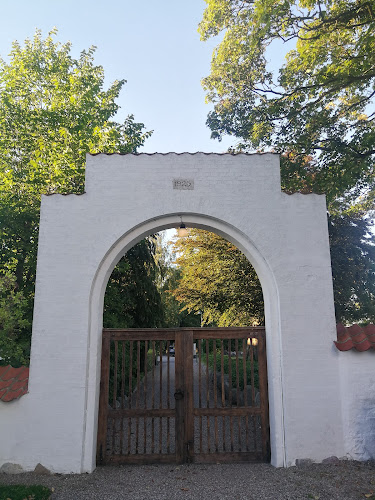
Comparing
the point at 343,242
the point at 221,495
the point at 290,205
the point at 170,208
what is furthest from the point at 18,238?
the point at 343,242

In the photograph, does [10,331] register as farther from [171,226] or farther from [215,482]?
[215,482]

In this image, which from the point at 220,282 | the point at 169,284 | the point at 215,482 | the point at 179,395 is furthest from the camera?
the point at 169,284

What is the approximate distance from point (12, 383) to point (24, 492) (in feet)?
5.12

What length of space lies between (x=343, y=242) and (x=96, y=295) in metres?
8.59

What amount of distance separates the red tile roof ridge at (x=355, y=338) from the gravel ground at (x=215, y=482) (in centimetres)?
150

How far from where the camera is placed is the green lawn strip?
3.95 meters

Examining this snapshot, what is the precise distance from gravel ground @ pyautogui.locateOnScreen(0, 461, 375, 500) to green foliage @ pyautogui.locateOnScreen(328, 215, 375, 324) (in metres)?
6.95

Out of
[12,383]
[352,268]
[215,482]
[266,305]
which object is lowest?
[215,482]

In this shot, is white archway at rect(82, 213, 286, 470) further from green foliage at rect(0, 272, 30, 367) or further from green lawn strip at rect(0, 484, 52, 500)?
green foliage at rect(0, 272, 30, 367)

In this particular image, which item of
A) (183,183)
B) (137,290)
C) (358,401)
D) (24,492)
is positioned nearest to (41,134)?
(137,290)

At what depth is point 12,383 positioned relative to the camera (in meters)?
5.23

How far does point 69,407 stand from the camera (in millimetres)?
5023

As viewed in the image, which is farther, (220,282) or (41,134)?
(220,282)

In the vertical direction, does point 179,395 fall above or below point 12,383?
below
